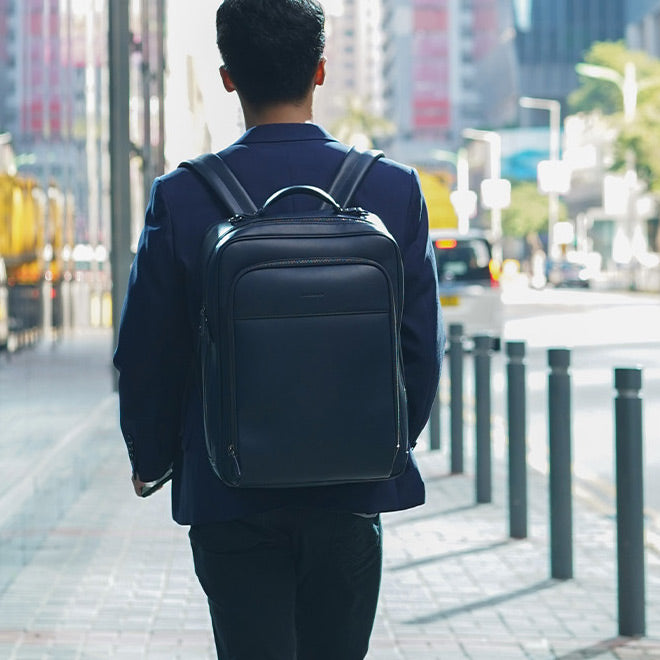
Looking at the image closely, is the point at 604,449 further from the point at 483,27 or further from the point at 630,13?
the point at 483,27

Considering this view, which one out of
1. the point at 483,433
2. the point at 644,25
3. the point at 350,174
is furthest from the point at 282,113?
the point at 644,25

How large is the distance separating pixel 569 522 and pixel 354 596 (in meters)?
3.90

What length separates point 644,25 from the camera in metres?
95.8

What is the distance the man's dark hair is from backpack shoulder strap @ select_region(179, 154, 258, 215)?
0.55 feet

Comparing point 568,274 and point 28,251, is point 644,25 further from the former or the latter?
point 28,251

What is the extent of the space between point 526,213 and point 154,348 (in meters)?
102

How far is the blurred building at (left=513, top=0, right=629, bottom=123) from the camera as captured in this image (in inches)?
5012

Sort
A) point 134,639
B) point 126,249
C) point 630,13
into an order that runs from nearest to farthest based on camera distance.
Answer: point 134,639 → point 126,249 → point 630,13

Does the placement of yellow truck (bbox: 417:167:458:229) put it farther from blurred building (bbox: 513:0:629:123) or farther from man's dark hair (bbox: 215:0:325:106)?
blurred building (bbox: 513:0:629:123)

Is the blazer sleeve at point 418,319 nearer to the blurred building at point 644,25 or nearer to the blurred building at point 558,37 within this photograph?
the blurred building at point 644,25

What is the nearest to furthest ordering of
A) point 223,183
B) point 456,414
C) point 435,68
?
point 223,183 → point 456,414 → point 435,68

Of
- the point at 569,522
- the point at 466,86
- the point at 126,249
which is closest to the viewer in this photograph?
the point at 569,522

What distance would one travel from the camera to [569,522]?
6.52 meters

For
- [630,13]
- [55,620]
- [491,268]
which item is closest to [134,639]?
[55,620]
